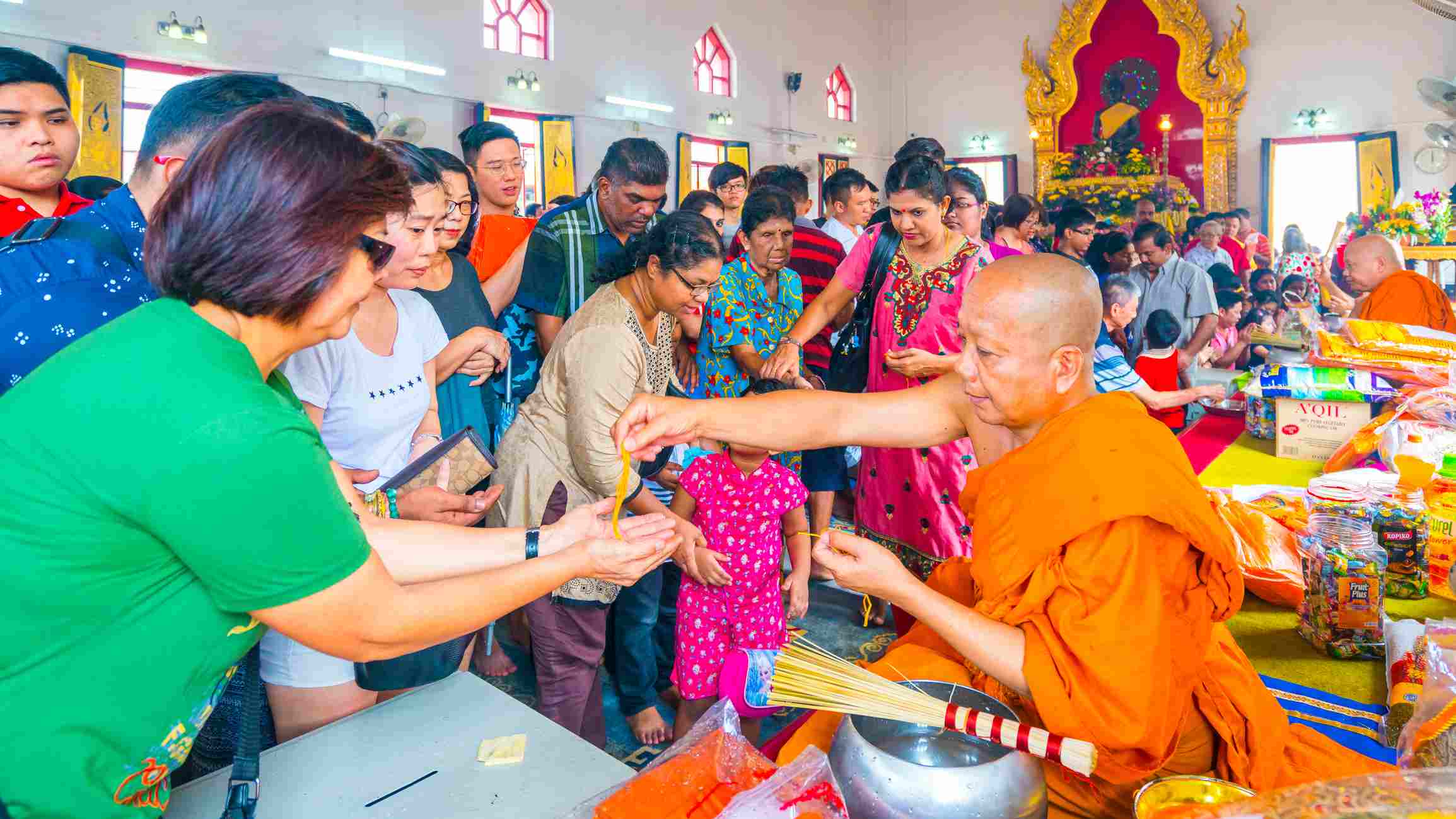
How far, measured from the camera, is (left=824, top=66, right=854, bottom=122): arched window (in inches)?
664

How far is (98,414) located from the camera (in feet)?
3.08

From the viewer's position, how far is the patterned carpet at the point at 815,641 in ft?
9.40

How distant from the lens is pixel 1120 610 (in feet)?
4.37

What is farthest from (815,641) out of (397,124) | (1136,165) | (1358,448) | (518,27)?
(1136,165)

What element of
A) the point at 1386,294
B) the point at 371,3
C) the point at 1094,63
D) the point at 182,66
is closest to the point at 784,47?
the point at 1094,63

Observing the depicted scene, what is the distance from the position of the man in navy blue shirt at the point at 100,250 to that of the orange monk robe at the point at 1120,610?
1.29m

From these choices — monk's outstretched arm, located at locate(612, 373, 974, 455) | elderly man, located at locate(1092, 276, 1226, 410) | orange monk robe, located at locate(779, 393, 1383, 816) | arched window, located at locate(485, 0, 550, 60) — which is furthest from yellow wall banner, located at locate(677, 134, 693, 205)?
orange monk robe, located at locate(779, 393, 1383, 816)

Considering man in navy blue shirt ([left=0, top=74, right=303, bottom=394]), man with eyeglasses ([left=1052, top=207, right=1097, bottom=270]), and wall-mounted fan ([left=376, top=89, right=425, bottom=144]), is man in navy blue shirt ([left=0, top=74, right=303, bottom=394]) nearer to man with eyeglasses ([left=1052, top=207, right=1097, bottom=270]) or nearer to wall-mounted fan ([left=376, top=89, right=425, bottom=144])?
man with eyeglasses ([left=1052, top=207, right=1097, bottom=270])

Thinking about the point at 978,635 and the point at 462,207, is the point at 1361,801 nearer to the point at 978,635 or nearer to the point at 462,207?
the point at 978,635

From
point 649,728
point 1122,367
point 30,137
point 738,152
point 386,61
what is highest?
point 386,61

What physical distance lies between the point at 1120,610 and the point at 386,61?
34.7 ft

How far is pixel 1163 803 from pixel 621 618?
2.00m

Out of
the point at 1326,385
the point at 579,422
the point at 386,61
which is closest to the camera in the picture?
the point at 579,422

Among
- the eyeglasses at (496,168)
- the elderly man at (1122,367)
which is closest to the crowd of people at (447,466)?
the eyeglasses at (496,168)
